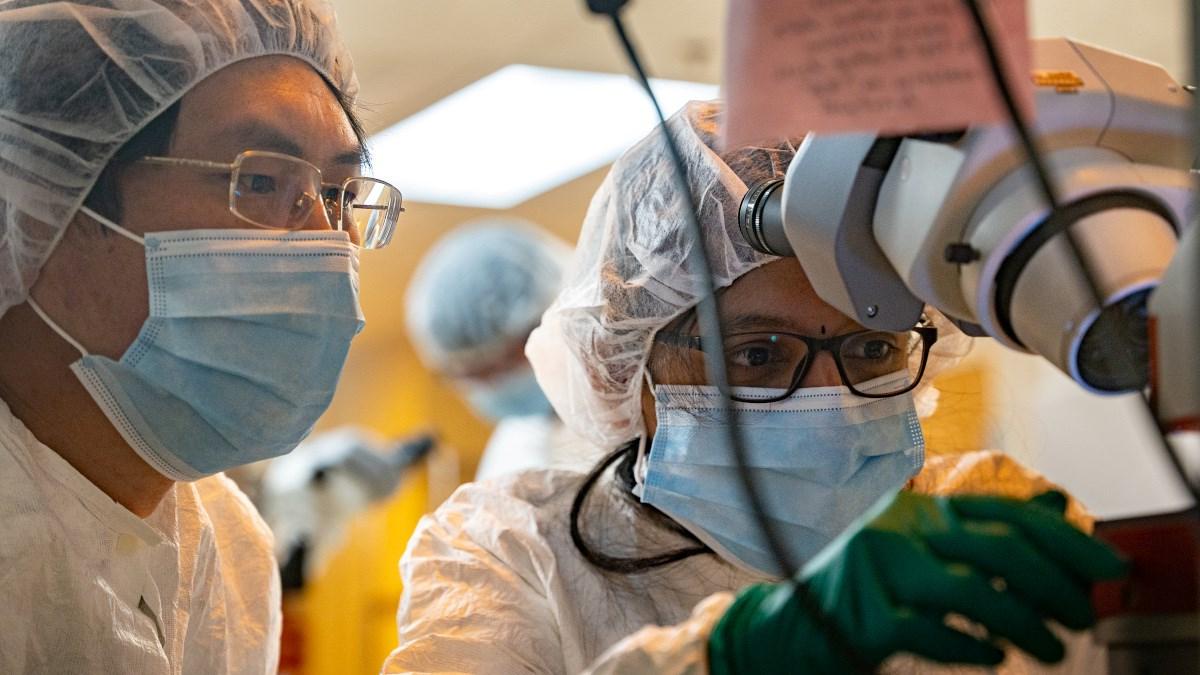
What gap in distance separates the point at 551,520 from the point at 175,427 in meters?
0.47

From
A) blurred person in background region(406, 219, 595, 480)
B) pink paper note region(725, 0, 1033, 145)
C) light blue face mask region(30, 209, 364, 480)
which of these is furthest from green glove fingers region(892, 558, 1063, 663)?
blurred person in background region(406, 219, 595, 480)

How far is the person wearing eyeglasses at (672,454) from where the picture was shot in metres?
1.31

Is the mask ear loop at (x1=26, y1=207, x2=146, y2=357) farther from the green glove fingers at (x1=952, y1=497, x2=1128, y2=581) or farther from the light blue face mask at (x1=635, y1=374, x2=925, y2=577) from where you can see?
the green glove fingers at (x1=952, y1=497, x2=1128, y2=581)

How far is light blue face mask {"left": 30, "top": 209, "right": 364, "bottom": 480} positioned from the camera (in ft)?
4.10

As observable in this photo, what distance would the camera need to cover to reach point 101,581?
119 cm

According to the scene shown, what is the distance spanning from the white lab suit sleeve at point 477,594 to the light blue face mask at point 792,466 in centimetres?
19

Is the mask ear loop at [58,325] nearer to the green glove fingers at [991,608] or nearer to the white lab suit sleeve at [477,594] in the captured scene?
the white lab suit sleeve at [477,594]

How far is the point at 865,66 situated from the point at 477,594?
2.90 ft

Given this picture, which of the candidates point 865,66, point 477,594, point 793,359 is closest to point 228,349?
point 477,594

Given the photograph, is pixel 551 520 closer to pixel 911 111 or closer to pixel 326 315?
pixel 326 315

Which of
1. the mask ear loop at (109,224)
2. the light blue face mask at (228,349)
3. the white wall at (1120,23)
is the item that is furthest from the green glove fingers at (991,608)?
the white wall at (1120,23)

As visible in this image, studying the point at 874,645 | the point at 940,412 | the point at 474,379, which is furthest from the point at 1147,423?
the point at 474,379

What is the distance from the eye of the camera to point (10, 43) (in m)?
1.21

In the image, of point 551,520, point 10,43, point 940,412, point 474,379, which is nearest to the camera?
point 10,43
